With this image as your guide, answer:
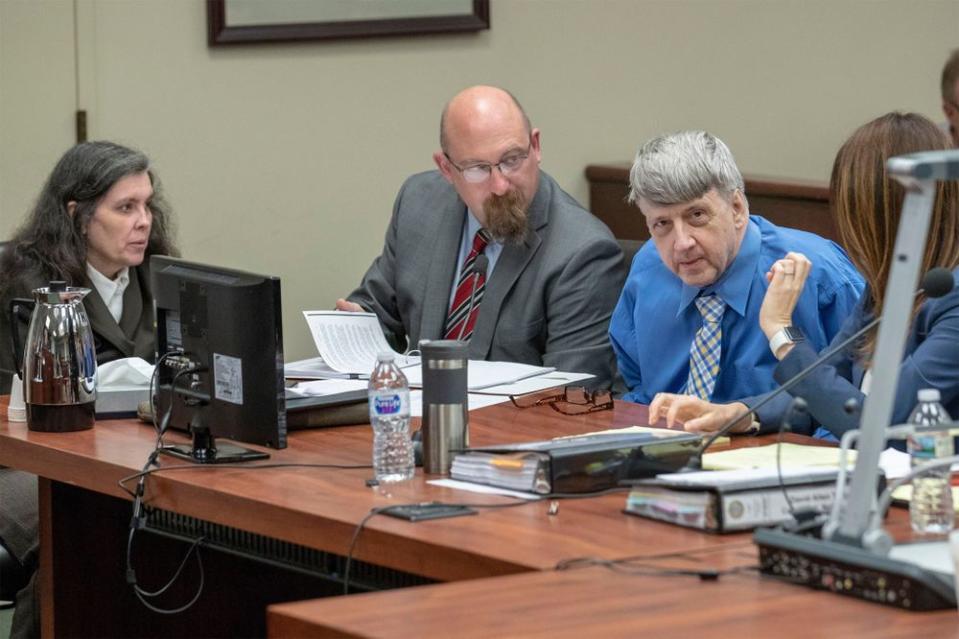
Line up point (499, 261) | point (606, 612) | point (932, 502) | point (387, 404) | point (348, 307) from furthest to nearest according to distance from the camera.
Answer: point (348, 307)
point (499, 261)
point (387, 404)
point (932, 502)
point (606, 612)

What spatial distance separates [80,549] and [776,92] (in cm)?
369

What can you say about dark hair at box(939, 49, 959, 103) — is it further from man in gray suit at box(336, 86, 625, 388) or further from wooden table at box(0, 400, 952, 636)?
wooden table at box(0, 400, 952, 636)

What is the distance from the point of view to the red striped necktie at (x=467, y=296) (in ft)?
12.6

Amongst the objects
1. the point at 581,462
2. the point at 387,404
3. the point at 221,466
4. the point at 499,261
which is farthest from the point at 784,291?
the point at 221,466

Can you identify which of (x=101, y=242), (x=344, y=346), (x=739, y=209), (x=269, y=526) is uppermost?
(x=739, y=209)

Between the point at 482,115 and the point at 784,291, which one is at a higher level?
the point at 482,115

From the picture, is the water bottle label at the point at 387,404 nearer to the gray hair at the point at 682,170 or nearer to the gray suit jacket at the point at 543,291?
the gray hair at the point at 682,170

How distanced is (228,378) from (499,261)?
4.18ft

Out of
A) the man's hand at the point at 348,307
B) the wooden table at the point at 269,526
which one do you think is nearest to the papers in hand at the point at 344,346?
the man's hand at the point at 348,307

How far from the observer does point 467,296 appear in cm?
389

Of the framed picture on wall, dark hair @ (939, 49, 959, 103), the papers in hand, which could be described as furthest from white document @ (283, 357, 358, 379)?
dark hair @ (939, 49, 959, 103)

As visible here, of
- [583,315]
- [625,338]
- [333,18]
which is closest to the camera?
[625,338]

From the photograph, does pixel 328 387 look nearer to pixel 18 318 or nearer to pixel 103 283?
pixel 18 318

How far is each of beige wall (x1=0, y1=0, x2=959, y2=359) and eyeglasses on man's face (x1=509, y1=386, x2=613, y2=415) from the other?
2.34 meters
